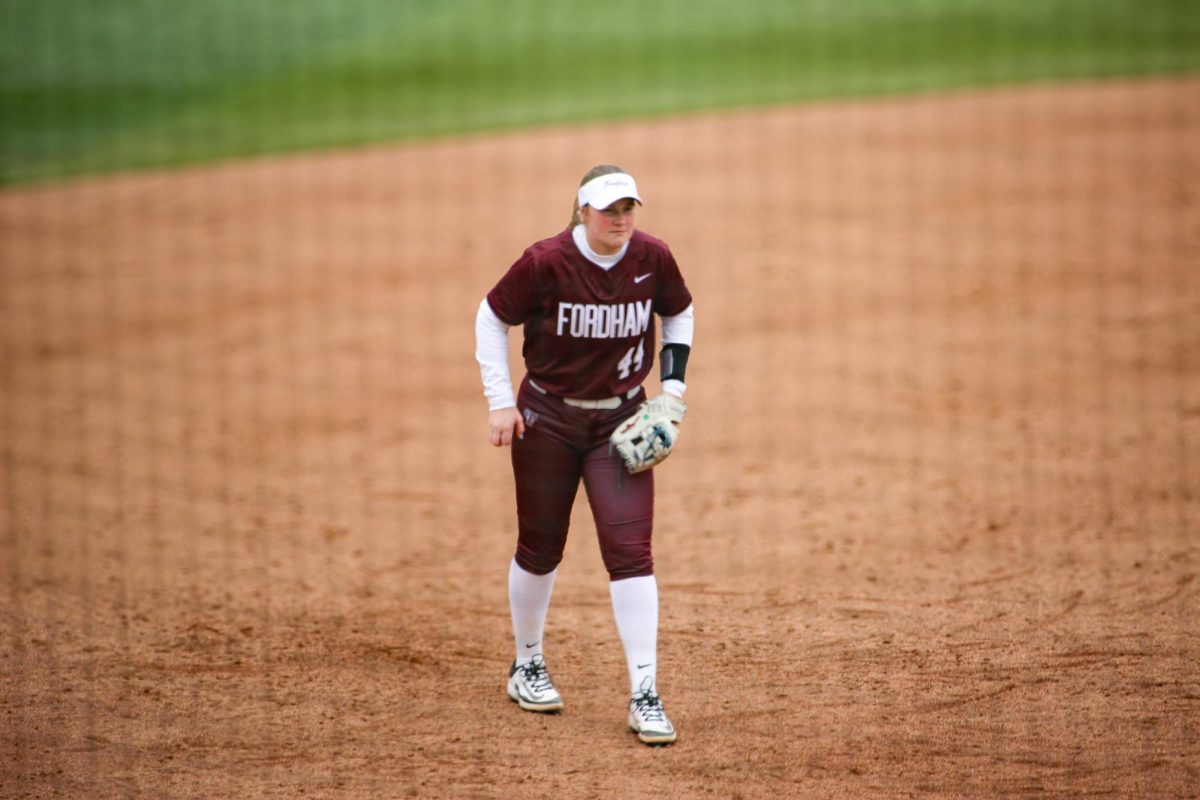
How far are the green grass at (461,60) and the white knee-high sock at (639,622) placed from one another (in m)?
13.0

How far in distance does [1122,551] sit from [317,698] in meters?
3.93

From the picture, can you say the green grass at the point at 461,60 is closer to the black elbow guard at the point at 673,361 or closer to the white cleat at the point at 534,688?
the black elbow guard at the point at 673,361

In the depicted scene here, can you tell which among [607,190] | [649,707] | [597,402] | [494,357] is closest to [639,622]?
[649,707]

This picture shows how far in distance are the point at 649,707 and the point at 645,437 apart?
0.98m

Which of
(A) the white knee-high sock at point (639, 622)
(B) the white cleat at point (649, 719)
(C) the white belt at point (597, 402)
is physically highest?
(C) the white belt at point (597, 402)

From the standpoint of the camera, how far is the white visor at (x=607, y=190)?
180 inches

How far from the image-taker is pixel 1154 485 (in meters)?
7.54

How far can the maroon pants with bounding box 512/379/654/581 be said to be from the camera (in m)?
4.86

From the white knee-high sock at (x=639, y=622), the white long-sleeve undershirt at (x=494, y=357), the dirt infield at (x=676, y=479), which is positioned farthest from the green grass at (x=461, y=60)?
the white knee-high sock at (x=639, y=622)

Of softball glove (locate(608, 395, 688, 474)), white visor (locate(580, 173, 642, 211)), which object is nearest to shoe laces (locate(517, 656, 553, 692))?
softball glove (locate(608, 395, 688, 474))

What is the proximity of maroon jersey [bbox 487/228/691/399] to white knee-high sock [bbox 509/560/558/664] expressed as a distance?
2.40 feet

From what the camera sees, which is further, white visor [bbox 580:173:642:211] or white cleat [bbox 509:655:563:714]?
white cleat [bbox 509:655:563:714]

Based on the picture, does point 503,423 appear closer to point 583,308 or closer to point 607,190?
point 583,308

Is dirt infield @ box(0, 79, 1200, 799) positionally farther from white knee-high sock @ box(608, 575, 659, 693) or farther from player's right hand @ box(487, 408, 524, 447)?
player's right hand @ box(487, 408, 524, 447)
